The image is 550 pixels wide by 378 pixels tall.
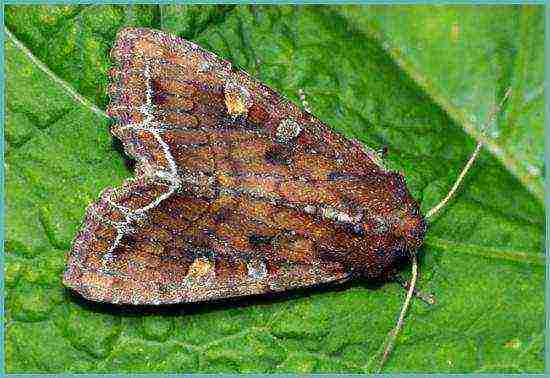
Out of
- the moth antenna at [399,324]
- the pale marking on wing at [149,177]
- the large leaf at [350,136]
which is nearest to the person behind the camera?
the pale marking on wing at [149,177]

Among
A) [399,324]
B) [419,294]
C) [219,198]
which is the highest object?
[219,198]

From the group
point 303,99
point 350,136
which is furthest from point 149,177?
point 350,136

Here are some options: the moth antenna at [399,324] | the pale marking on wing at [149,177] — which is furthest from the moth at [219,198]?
the moth antenna at [399,324]

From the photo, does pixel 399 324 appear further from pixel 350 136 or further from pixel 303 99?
pixel 303 99

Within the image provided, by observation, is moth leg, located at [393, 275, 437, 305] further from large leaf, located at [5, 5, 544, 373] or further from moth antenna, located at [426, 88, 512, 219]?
moth antenna, located at [426, 88, 512, 219]

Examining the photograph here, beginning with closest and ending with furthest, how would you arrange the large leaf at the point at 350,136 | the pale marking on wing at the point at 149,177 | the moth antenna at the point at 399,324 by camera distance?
the pale marking on wing at the point at 149,177, the large leaf at the point at 350,136, the moth antenna at the point at 399,324

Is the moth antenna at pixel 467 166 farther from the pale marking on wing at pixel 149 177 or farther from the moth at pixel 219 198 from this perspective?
the pale marking on wing at pixel 149 177

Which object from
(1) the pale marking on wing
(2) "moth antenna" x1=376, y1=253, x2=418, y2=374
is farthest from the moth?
(2) "moth antenna" x1=376, y1=253, x2=418, y2=374
